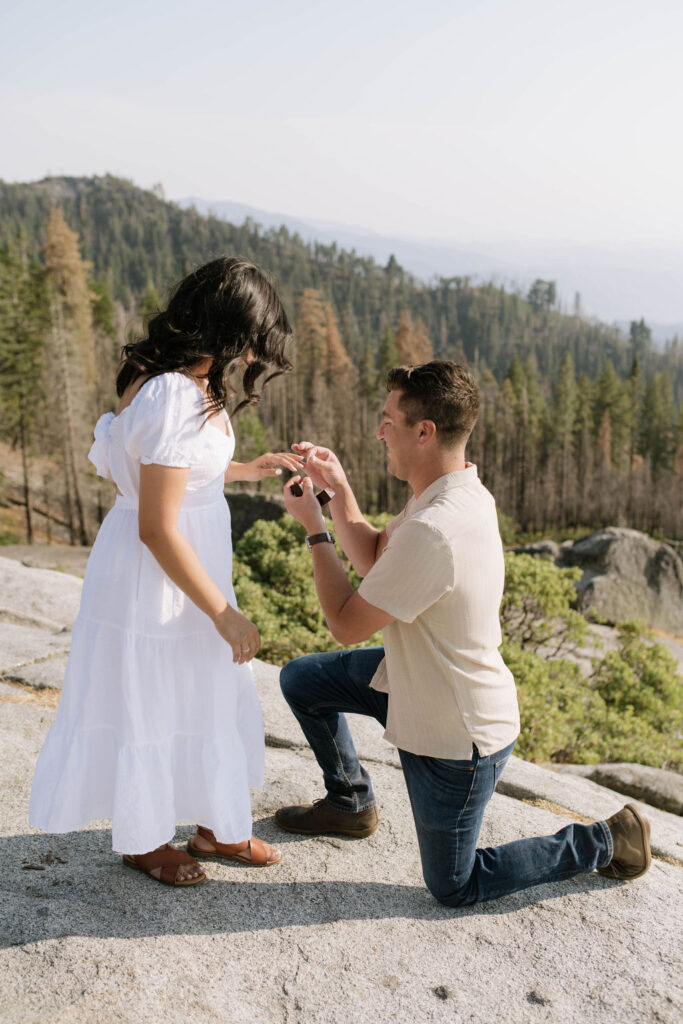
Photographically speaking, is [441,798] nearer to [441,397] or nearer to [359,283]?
[441,397]

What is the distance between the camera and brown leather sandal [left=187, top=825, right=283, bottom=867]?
2977 mm

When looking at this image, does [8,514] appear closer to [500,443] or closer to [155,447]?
[155,447]

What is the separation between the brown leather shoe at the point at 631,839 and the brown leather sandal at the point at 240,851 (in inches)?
52.1

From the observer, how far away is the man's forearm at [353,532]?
3.09 m

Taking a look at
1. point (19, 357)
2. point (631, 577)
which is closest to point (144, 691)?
point (631, 577)

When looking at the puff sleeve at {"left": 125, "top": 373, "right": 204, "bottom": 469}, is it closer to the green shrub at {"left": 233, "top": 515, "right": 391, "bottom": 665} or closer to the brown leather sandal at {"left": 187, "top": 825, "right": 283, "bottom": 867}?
the brown leather sandal at {"left": 187, "top": 825, "right": 283, "bottom": 867}

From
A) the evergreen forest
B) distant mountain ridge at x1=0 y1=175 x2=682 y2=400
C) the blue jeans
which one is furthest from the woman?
distant mountain ridge at x1=0 y1=175 x2=682 y2=400

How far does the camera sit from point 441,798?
8.55ft

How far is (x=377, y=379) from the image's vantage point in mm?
58750

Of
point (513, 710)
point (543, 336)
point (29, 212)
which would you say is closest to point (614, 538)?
point (513, 710)

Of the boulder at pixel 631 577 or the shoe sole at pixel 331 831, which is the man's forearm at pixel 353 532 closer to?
the shoe sole at pixel 331 831

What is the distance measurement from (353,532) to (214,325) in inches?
42.2

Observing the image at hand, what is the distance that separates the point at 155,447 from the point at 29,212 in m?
156

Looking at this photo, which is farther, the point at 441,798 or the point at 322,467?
the point at 322,467
